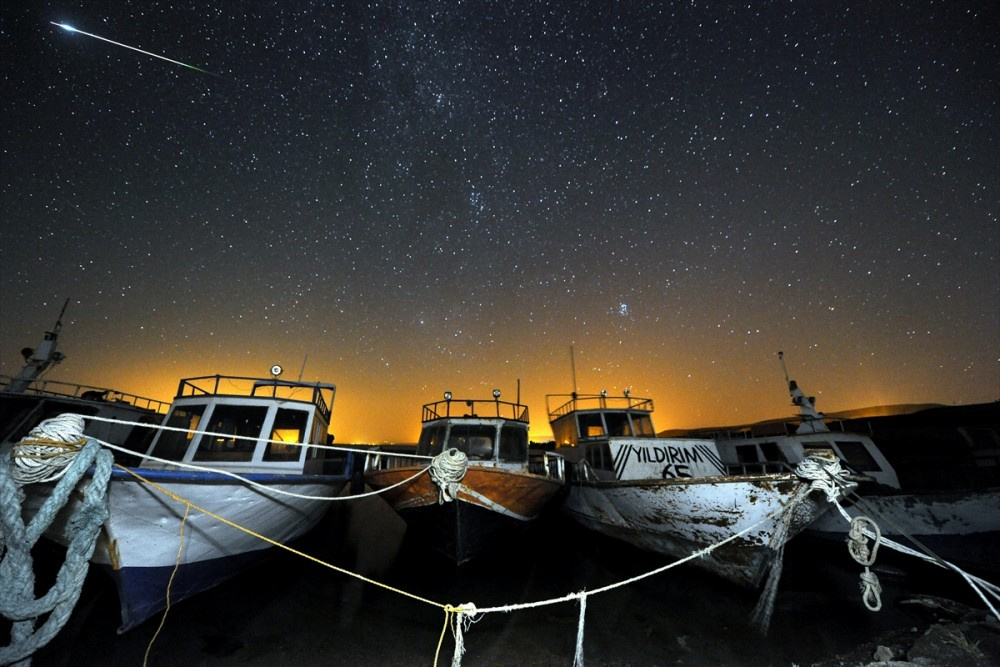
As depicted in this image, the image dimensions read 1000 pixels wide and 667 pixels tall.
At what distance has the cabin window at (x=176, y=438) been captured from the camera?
745cm

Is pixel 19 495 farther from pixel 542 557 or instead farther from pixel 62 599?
pixel 542 557

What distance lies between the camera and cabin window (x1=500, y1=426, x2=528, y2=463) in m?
10.1

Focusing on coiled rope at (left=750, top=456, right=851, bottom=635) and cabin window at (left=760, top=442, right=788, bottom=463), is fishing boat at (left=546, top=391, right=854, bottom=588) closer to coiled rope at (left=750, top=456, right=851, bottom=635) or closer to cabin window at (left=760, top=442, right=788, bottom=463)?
coiled rope at (left=750, top=456, right=851, bottom=635)

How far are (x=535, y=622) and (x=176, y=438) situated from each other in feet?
27.8

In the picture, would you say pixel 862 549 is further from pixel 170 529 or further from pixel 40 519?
pixel 170 529

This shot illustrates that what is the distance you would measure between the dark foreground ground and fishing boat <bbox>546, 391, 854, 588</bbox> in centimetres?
81

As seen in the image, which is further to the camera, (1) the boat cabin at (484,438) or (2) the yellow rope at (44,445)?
(1) the boat cabin at (484,438)

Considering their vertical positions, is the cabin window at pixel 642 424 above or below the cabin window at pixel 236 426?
above

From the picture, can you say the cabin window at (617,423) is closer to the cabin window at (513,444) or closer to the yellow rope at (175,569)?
the cabin window at (513,444)

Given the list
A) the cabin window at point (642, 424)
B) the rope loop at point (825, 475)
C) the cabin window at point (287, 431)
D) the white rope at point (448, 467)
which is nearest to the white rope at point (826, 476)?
the rope loop at point (825, 475)

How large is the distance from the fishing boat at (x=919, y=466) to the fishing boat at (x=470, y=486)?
5561mm

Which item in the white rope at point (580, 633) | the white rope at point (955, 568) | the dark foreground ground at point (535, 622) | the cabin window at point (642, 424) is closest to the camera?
the white rope at point (955, 568)

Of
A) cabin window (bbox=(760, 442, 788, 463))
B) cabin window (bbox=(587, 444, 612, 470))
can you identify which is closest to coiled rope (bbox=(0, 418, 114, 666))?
cabin window (bbox=(587, 444, 612, 470))

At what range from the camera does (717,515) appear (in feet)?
24.1
